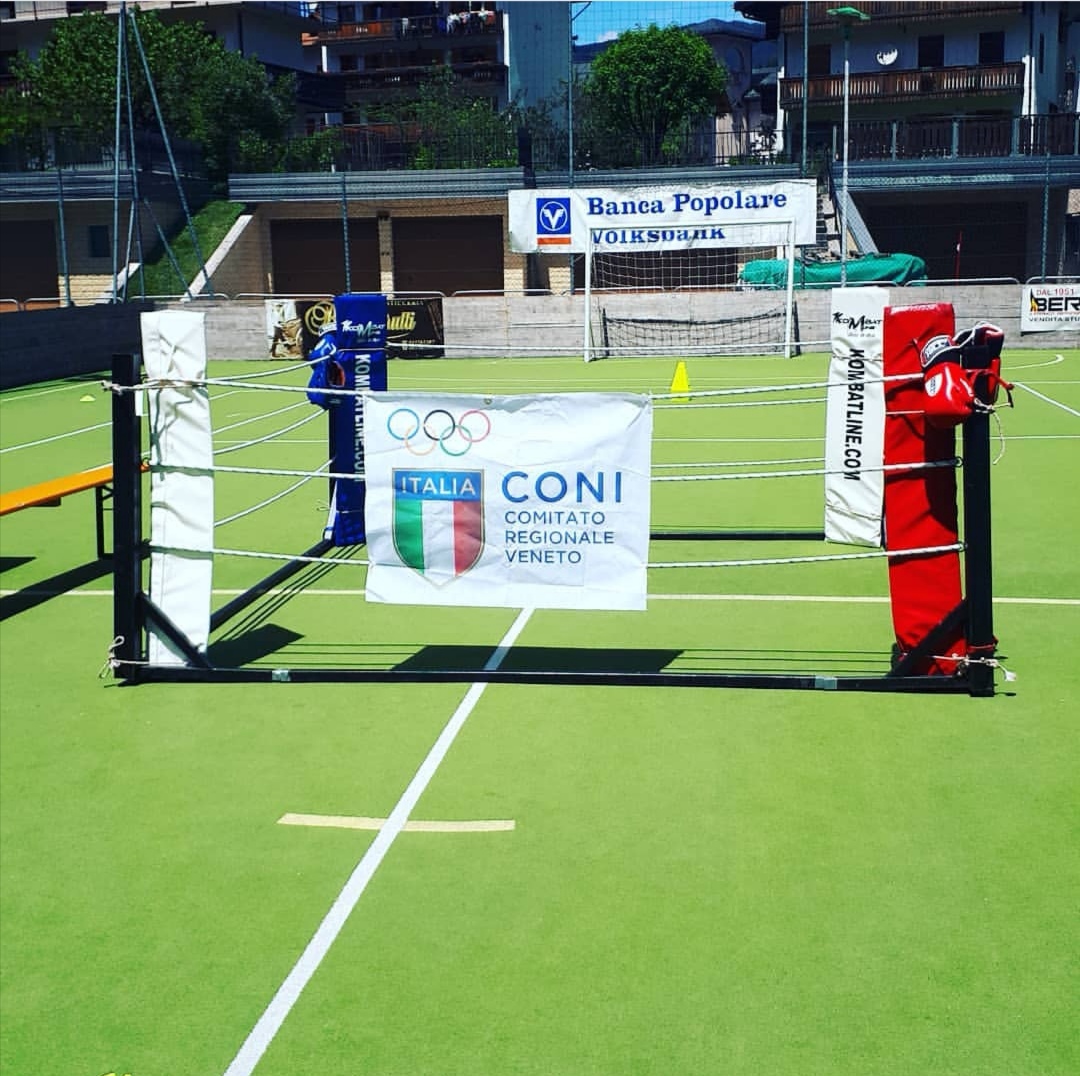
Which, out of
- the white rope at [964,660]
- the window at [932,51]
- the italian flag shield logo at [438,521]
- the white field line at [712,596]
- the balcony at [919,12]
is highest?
the balcony at [919,12]

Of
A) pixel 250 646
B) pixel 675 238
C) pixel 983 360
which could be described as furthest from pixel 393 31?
pixel 983 360

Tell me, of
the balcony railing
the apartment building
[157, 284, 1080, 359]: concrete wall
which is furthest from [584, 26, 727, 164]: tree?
[157, 284, 1080, 359]: concrete wall

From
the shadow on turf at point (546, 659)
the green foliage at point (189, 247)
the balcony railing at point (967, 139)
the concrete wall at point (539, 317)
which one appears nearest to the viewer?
the shadow on turf at point (546, 659)

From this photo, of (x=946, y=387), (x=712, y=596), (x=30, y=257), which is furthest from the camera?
(x=30, y=257)

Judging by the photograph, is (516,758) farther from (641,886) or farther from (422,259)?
(422,259)

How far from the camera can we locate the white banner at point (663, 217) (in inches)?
1359

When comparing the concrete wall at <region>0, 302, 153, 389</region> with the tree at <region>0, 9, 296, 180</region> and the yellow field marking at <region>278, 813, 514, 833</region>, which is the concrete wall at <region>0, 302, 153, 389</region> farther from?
the yellow field marking at <region>278, 813, 514, 833</region>

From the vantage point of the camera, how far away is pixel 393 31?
8712cm

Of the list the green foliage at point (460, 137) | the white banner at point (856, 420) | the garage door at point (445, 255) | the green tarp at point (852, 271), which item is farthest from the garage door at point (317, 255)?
the white banner at point (856, 420)

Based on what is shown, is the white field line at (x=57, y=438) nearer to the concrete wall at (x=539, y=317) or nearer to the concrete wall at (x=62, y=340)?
the concrete wall at (x=62, y=340)

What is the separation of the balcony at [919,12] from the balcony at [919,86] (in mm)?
2040

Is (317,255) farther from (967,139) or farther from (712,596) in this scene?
(712,596)

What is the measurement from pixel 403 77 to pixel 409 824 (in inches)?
3333

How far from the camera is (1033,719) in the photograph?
7734mm
